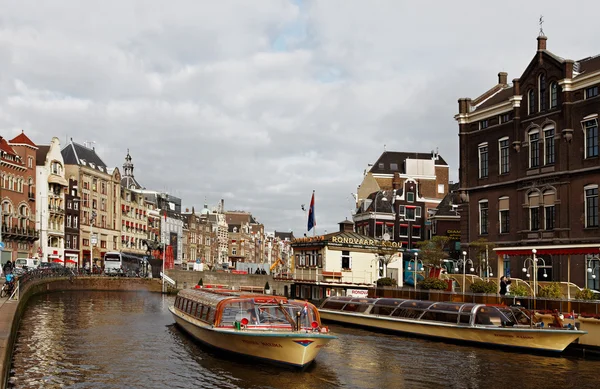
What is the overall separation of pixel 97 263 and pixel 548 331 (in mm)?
99056

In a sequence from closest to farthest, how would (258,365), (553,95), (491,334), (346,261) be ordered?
(258,365) < (491,334) < (553,95) < (346,261)

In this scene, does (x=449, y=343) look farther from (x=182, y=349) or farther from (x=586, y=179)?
(x=586, y=179)

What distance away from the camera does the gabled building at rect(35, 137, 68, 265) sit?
105562mm

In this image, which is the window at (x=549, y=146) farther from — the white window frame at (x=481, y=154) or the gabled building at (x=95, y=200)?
the gabled building at (x=95, y=200)

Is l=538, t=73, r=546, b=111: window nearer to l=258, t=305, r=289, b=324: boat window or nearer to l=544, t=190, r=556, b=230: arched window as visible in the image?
l=544, t=190, r=556, b=230: arched window

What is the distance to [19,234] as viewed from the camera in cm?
9625

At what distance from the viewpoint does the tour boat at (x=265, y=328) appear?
95.0ft

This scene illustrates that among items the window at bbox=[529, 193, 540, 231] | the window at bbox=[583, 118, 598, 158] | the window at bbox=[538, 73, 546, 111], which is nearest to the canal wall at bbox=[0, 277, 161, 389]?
the window at bbox=[529, 193, 540, 231]

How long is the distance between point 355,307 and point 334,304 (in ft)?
10.9

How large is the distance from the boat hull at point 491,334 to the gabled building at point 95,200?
256 feet

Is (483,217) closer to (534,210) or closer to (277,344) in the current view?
(534,210)

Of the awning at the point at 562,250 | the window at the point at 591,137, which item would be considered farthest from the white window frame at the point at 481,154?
the awning at the point at 562,250

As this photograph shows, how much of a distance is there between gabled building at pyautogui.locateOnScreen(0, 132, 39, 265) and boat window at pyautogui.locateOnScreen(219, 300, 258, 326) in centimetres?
6923

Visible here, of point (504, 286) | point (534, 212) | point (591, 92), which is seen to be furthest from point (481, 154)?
point (504, 286)
